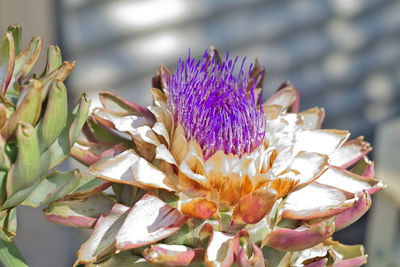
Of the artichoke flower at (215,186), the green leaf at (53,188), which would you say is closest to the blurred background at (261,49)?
the artichoke flower at (215,186)

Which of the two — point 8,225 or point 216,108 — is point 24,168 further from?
point 216,108

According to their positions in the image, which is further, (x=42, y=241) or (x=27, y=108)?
(x=42, y=241)

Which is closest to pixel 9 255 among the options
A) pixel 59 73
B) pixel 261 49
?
pixel 59 73

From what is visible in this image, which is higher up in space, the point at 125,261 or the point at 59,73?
the point at 59,73

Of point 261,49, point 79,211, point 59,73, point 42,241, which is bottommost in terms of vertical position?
point 42,241

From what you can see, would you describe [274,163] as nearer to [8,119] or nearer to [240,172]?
[240,172]

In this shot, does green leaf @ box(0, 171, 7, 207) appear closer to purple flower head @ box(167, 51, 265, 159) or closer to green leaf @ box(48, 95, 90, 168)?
green leaf @ box(48, 95, 90, 168)
